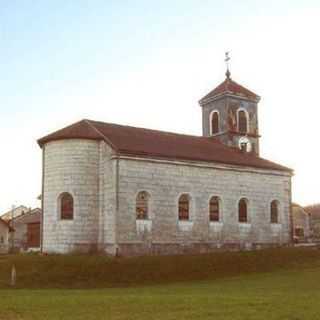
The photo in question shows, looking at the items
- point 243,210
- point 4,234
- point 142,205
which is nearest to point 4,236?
point 4,234

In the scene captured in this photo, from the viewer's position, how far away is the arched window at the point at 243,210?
37.9 m

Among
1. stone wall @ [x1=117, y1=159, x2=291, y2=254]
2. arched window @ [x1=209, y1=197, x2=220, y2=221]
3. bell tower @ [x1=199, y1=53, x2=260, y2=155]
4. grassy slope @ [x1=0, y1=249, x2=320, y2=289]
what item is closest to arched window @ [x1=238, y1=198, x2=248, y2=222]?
stone wall @ [x1=117, y1=159, x2=291, y2=254]

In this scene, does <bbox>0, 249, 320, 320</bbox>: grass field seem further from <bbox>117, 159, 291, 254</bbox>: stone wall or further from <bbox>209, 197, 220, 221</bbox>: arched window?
<bbox>209, 197, 220, 221</bbox>: arched window

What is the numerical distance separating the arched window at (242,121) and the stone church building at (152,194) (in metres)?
4.35

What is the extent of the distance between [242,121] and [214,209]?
11.3 m

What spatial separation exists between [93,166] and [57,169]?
235 centimetres

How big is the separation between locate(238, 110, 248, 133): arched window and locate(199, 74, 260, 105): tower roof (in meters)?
1.51

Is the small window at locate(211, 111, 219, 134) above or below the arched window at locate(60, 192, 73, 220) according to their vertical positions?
above

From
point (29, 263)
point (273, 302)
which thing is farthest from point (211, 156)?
point (273, 302)

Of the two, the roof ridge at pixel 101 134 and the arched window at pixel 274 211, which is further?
the arched window at pixel 274 211

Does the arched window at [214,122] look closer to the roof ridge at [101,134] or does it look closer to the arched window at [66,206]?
the roof ridge at [101,134]

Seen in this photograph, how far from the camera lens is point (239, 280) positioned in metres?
26.4

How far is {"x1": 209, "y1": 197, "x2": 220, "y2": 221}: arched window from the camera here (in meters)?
36.3

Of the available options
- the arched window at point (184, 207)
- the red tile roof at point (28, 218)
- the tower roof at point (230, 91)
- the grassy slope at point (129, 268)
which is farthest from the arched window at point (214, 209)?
the red tile roof at point (28, 218)
